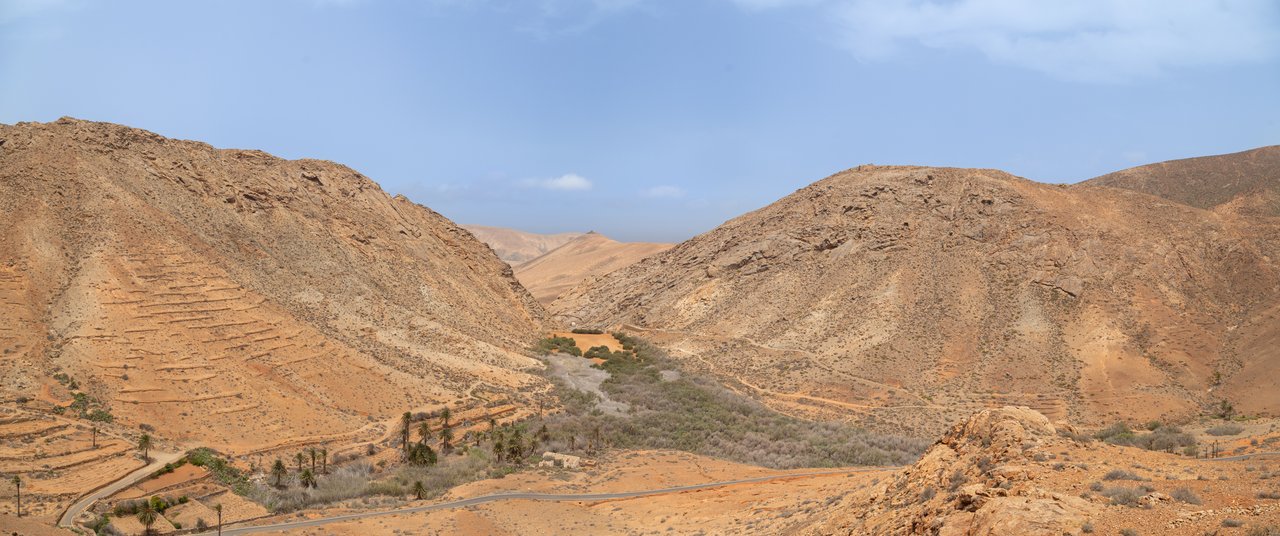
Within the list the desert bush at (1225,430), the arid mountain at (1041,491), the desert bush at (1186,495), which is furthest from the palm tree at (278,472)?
the desert bush at (1225,430)

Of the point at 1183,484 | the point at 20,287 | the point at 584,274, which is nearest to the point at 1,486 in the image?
the point at 20,287

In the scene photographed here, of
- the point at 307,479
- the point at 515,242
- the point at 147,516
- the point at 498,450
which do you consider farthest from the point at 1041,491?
the point at 515,242

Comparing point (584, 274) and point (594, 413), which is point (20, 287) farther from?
point (584, 274)

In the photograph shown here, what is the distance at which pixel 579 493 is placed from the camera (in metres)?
24.6

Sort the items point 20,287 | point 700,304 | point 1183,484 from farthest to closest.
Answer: point 700,304 < point 20,287 < point 1183,484

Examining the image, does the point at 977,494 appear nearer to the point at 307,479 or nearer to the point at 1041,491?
the point at 1041,491

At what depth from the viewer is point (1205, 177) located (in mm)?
65438

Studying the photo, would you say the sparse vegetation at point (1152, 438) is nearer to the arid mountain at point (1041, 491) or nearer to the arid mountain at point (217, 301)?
the arid mountain at point (1041, 491)

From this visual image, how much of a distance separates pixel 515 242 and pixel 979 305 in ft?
493

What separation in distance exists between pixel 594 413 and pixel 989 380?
18.8 m

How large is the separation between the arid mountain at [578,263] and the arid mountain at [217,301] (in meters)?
42.2

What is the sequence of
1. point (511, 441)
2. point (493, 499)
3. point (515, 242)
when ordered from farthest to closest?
1. point (515, 242)
2. point (511, 441)
3. point (493, 499)

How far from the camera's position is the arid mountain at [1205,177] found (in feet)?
198

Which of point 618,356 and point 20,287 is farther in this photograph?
point 618,356
